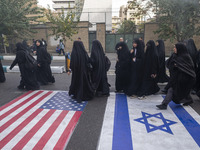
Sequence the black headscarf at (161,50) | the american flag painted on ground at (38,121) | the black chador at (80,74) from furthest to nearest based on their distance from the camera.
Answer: the black headscarf at (161,50) < the black chador at (80,74) < the american flag painted on ground at (38,121)

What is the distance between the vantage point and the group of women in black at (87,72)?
5602 millimetres

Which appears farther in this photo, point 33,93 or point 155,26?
point 155,26

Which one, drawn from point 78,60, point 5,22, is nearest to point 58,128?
point 78,60

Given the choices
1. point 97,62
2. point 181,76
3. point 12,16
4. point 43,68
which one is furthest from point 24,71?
point 12,16

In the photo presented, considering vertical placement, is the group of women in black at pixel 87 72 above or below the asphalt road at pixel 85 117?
above

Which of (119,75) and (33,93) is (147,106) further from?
(33,93)

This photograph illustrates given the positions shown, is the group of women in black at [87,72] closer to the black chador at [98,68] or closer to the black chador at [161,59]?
the black chador at [98,68]

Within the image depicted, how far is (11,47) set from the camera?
22.2 meters

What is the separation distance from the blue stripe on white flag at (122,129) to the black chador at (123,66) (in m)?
1.02

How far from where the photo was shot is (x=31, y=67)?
22.6 ft

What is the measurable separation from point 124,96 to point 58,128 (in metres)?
2.94

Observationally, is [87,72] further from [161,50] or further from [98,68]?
[161,50]

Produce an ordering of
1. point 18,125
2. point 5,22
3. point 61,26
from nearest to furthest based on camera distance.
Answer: point 18,125 < point 5,22 < point 61,26

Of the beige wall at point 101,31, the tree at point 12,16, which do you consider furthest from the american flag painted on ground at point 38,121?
the beige wall at point 101,31
